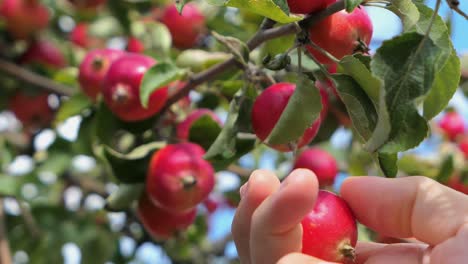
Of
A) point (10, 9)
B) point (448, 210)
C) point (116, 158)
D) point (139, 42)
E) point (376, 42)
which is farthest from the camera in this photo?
point (10, 9)

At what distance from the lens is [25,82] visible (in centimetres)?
231

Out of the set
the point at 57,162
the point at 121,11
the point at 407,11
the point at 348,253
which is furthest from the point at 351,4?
the point at 121,11

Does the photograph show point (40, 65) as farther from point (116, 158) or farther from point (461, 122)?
point (461, 122)

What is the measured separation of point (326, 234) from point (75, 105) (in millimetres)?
1100

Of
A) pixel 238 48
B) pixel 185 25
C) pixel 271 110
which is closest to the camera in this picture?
pixel 271 110

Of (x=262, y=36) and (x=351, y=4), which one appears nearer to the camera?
(x=351, y=4)

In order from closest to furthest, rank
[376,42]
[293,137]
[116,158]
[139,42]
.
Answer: [293,137], [116,158], [376,42], [139,42]

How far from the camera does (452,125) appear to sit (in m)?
2.59

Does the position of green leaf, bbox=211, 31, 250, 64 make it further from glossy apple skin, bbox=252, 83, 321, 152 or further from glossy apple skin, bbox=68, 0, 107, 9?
glossy apple skin, bbox=68, 0, 107, 9

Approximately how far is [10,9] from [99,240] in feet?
2.93

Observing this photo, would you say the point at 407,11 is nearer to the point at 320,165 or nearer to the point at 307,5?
the point at 307,5

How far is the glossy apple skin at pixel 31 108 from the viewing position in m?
2.38

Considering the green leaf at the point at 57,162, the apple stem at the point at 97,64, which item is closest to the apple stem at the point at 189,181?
the apple stem at the point at 97,64

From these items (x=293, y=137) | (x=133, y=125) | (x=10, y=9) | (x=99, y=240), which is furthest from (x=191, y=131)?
(x=10, y=9)
